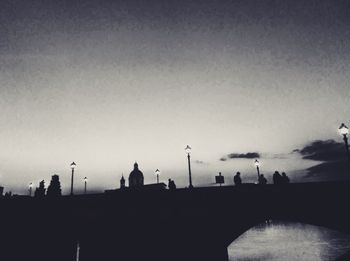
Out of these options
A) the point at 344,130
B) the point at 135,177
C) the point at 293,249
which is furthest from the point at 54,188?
the point at 135,177

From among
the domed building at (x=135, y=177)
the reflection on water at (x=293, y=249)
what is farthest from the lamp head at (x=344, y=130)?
the domed building at (x=135, y=177)

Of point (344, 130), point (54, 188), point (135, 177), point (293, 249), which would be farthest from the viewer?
point (135, 177)

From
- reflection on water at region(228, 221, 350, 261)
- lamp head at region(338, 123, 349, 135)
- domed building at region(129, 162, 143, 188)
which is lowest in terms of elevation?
reflection on water at region(228, 221, 350, 261)

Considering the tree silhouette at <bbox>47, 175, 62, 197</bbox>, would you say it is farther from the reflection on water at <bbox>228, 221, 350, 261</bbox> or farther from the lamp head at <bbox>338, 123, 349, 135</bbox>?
the reflection on water at <bbox>228, 221, 350, 261</bbox>

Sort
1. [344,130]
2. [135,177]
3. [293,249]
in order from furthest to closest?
1. [135,177]
2. [293,249]
3. [344,130]

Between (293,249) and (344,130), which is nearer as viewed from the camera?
(344,130)

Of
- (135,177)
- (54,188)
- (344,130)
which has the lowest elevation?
(54,188)

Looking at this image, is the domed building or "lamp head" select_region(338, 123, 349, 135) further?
the domed building

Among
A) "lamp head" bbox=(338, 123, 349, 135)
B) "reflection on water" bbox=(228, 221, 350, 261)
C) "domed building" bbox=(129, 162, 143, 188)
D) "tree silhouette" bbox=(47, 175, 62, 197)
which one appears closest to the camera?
"lamp head" bbox=(338, 123, 349, 135)

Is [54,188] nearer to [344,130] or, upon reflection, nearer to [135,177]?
[344,130]

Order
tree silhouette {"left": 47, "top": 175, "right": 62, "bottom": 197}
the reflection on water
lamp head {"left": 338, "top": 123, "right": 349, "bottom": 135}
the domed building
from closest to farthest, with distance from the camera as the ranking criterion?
lamp head {"left": 338, "top": 123, "right": 349, "bottom": 135}
tree silhouette {"left": 47, "top": 175, "right": 62, "bottom": 197}
the reflection on water
the domed building

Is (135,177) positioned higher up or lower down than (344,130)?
higher up

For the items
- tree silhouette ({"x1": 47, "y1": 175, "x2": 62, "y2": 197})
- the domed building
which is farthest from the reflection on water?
the domed building

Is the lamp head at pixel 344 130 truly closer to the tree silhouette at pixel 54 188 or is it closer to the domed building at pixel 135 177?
the tree silhouette at pixel 54 188
